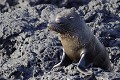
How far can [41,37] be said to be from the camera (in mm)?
7250

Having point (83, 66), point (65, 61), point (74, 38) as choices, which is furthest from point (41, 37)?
point (83, 66)

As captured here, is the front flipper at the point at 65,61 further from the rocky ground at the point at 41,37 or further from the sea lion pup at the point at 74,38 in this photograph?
the rocky ground at the point at 41,37

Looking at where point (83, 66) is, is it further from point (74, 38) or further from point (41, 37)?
point (41, 37)

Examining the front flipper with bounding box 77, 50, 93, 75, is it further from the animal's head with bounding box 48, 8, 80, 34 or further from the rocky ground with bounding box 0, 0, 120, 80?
the animal's head with bounding box 48, 8, 80, 34

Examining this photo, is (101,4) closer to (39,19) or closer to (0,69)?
(39,19)

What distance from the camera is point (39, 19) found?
8391mm

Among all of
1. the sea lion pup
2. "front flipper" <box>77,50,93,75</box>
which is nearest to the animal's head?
the sea lion pup

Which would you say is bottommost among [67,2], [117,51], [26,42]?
[117,51]

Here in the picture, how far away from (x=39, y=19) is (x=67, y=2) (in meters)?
1.14

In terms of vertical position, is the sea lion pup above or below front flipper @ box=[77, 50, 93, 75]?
above

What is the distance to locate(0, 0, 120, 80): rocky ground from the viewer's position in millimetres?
6395

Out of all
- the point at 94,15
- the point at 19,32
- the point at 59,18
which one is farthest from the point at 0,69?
the point at 94,15

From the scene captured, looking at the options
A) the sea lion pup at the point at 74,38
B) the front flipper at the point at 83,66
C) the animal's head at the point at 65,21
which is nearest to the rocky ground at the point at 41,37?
the front flipper at the point at 83,66

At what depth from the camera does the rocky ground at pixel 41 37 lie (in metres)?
6.39
